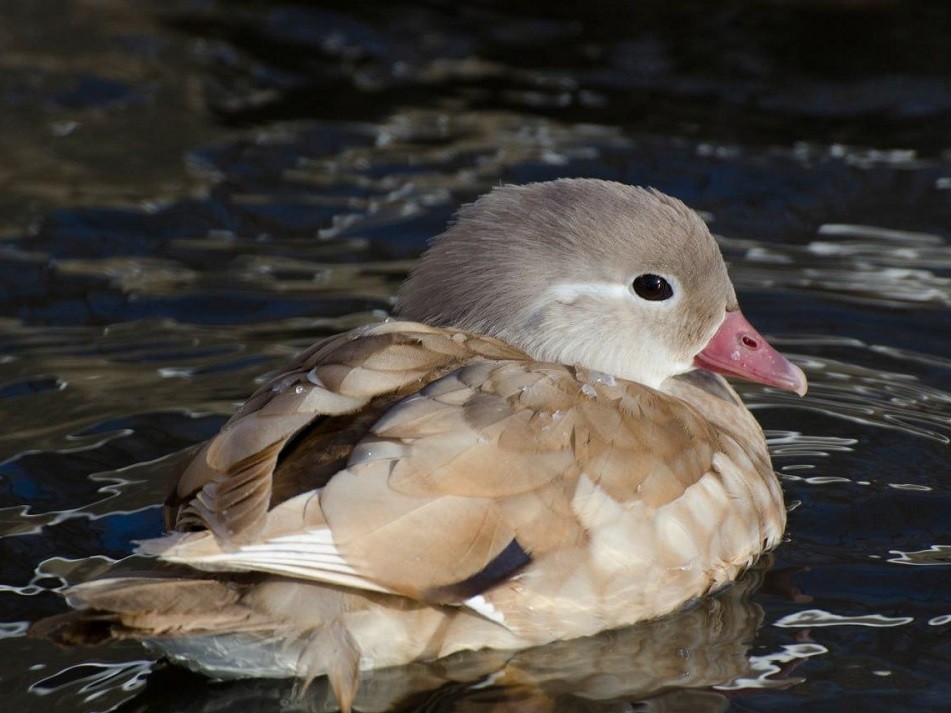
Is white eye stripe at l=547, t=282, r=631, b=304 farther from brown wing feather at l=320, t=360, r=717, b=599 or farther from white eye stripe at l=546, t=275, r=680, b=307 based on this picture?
brown wing feather at l=320, t=360, r=717, b=599

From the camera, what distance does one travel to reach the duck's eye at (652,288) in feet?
17.4

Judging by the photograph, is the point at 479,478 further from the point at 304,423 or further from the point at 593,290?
the point at 593,290

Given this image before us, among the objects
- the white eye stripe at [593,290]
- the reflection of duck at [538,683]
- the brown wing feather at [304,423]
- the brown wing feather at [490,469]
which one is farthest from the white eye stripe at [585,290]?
the reflection of duck at [538,683]

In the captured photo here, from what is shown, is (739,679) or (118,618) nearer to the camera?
(118,618)

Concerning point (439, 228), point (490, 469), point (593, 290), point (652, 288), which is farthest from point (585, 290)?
point (439, 228)

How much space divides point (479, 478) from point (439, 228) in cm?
434

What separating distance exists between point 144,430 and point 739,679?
269 cm

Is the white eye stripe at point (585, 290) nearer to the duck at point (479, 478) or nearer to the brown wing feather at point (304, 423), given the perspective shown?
the duck at point (479, 478)

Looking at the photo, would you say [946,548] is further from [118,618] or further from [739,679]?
[118,618]

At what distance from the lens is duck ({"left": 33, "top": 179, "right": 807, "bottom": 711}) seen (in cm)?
401

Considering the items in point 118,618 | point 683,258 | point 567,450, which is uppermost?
point 683,258

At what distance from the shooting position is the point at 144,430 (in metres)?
6.08

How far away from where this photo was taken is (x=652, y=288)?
5328mm

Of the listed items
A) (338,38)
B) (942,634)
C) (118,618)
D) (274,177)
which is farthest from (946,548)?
(338,38)
